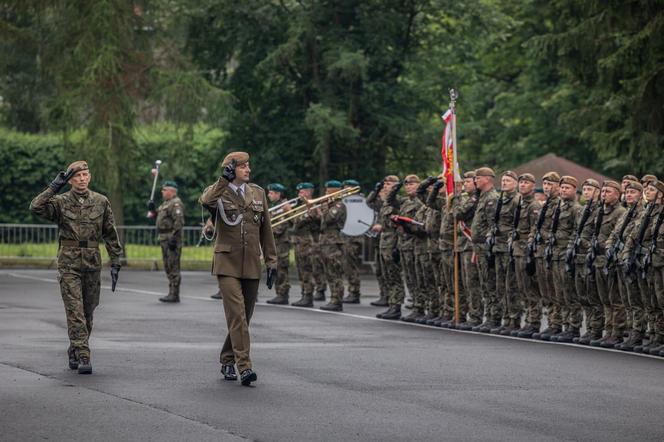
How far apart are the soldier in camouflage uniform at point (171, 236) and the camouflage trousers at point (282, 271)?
163 centimetres

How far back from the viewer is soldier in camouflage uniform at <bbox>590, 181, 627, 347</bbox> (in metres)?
17.4

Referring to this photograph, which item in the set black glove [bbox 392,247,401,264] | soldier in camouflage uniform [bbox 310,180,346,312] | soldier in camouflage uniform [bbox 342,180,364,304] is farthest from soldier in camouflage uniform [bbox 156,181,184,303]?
black glove [bbox 392,247,401,264]

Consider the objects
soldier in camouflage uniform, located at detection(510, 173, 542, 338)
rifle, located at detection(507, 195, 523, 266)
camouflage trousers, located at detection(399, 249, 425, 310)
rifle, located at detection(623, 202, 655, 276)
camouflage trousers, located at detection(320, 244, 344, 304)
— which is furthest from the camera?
camouflage trousers, located at detection(320, 244, 344, 304)

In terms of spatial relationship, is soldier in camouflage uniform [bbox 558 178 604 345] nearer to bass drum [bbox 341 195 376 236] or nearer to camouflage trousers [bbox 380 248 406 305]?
camouflage trousers [bbox 380 248 406 305]

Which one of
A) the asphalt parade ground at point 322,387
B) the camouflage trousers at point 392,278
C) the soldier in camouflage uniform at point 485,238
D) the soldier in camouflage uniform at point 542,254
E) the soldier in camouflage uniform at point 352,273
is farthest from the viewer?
the soldier in camouflage uniform at point 352,273

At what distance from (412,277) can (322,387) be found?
28.1ft

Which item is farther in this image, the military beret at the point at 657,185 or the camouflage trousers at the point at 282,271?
the camouflage trousers at the point at 282,271

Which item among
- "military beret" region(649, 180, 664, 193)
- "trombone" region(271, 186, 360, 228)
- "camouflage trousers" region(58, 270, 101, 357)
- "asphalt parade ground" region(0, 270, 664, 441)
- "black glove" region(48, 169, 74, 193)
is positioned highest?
"trombone" region(271, 186, 360, 228)

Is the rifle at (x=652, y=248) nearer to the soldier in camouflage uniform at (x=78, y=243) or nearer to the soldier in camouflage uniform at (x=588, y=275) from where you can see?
the soldier in camouflage uniform at (x=588, y=275)

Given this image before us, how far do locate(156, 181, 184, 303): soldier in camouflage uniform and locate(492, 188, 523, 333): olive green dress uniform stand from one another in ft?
23.6

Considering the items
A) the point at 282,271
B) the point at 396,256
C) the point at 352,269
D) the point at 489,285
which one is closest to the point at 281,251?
the point at 282,271

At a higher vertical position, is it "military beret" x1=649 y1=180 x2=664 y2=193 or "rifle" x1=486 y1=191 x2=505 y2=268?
"military beret" x1=649 y1=180 x2=664 y2=193

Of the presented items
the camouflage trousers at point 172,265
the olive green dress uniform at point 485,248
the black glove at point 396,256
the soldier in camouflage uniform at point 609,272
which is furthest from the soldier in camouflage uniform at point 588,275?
the camouflage trousers at point 172,265

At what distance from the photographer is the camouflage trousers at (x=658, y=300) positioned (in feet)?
54.2
